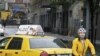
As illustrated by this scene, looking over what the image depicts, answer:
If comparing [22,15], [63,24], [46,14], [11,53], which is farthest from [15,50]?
[22,15]

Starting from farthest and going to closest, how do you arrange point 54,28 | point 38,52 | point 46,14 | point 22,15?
point 22,15 → point 46,14 → point 54,28 → point 38,52

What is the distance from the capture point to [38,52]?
42.4ft

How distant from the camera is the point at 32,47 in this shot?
13.4 m

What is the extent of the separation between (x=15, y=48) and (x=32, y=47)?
0.86m

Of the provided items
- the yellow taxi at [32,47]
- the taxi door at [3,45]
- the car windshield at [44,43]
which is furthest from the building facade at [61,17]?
the car windshield at [44,43]

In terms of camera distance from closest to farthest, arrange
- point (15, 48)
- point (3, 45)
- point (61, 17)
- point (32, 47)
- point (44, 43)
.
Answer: point (32, 47)
point (44, 43)
point (15, 48)
point (3, 45)
point (61, 17)

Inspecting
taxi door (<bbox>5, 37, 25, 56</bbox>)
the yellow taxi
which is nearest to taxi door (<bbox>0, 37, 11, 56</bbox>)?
the yellow taxi

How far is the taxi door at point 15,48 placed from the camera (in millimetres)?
13695

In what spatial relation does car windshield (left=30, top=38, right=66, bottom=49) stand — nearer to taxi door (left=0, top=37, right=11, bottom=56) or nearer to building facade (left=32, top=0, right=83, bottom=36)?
taxi door (left=0, top=37, right=11, bottom=56)

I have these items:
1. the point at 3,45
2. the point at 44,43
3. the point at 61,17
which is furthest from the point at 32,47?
the point at 61,17

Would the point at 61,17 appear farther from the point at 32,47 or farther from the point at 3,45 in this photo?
→ the point at 32,47

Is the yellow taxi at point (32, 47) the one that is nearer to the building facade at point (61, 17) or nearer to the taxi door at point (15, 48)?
the taxi door at point (15, 48)

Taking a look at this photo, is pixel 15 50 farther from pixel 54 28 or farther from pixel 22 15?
pixel 22 15

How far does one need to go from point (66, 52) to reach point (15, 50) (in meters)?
1.74
